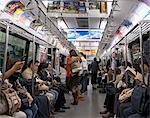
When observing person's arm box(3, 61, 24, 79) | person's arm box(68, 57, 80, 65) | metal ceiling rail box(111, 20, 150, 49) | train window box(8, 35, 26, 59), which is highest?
metal ceiling rail box(111, 20, 150, 49)

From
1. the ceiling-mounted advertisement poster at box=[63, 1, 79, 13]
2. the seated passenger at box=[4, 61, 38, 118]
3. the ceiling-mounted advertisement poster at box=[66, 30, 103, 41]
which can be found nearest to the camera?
the seated passenger at box=[4, 61, 38, 118]

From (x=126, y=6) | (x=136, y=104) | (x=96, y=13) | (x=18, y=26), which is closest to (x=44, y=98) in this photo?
(x=18, y=26)

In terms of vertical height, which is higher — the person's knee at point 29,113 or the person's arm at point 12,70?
the person's arm at point 12,70

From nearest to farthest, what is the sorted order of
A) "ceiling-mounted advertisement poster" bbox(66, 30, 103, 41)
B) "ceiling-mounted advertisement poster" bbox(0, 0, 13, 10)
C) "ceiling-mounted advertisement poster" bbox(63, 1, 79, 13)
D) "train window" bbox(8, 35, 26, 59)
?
"ceiling-mounted advertisement poster" bbox(0, 0, 13, 10) < "train window" bbox(8, 35, 26, 59) < "ceiling-mounted advertisement poster" bbox(63, 1, 79, 13) < "ceiling-mounted advertisement poster" bbox(66, 30, 103, 41)

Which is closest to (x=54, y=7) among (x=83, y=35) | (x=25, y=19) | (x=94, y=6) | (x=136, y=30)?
(x=94, y=6)

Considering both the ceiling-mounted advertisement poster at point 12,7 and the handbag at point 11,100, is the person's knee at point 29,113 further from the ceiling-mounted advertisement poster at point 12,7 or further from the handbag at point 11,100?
the ceiling-mounted advertisement poster at point 12,7

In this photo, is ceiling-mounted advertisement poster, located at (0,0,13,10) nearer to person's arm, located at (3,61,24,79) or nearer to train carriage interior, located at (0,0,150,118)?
train carriage interior, located at (0,0,150,118)

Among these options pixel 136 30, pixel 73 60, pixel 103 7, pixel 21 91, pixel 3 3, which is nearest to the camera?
pixel 21 91

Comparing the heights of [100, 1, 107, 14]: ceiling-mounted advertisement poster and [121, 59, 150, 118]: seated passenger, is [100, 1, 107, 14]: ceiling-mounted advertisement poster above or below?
above

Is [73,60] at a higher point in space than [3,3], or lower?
lower

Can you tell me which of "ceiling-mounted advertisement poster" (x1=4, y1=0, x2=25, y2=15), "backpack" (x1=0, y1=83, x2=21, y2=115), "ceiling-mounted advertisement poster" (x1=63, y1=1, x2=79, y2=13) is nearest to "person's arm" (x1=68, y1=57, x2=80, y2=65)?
"ceiling-mounted advertisement poster" (x1=63, y1=1, x2=79, y2=13)

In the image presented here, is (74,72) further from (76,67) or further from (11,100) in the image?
(11,100)

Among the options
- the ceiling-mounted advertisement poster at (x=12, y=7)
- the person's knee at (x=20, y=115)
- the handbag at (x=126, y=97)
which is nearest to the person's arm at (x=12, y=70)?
the person's knee at (x=20, y=115)

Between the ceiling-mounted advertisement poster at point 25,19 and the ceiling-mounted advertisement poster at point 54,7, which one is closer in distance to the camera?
the ceiling-mounted advertisement poster at point 25,19
